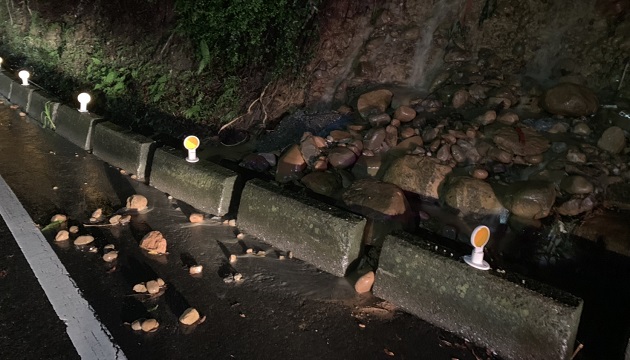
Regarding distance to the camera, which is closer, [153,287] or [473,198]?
[153,287]

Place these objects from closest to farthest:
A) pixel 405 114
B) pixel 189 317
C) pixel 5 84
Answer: pixel 189 317, pixel 405 114, pixel 5 84

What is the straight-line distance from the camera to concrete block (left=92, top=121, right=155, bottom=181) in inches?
216

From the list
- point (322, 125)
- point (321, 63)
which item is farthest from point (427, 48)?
point (322, 125)

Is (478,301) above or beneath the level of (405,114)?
beneath

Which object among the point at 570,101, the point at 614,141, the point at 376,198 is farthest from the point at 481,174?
the point at 570,101

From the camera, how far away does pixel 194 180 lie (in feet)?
15.7

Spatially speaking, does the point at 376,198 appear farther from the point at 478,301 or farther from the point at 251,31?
the point at 251,31

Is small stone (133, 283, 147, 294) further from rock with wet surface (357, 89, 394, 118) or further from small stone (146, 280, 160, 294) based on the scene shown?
rock with wet surface (357, 89, 394, 118)

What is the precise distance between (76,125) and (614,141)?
7.74 metres

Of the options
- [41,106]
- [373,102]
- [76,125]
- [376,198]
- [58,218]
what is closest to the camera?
[58,218]

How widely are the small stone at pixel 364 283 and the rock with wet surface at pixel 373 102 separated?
11.9ft

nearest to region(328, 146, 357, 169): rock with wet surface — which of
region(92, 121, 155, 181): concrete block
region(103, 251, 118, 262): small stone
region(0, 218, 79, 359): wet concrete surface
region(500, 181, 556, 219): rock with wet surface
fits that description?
region(500, 181, 556, 219): rock with wet surface

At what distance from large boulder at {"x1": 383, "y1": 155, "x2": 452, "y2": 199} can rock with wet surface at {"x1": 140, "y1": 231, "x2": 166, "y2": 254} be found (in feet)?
9.53

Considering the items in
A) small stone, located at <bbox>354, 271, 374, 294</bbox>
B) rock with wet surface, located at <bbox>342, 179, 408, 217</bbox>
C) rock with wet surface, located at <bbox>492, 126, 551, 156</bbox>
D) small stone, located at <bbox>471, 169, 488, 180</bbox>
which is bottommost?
small stone, located at <bbox>354, 271, 374, 294</bbox>
